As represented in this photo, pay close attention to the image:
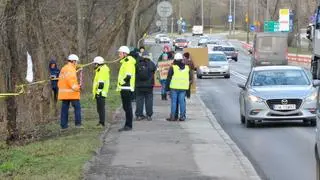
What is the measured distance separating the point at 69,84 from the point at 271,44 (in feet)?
111

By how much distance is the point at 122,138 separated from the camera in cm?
1488

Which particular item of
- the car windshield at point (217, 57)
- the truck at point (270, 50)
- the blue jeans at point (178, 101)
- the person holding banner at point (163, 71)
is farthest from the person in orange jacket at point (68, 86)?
the truck at point (270, 50)

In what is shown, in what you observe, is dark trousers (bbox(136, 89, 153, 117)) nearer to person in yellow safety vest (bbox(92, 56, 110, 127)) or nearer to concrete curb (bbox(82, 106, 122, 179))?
concrete curb (bbox(82, 106, 122, 179))

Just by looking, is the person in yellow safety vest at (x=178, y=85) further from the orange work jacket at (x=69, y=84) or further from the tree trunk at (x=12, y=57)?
the tree trunk at (x=12, y=57)

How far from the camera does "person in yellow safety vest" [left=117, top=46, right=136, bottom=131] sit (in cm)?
1609

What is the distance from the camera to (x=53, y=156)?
12.0m

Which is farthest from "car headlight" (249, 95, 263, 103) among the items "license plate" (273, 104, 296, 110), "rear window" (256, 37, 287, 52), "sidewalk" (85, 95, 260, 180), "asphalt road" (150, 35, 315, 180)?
"rear window" (256, 37, 287, 52)

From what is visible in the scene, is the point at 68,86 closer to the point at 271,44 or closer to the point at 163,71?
the point at 163,71

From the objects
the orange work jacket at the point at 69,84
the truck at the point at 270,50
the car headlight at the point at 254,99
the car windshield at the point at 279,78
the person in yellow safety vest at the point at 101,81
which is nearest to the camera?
the orange work jacket at the point at 69,84

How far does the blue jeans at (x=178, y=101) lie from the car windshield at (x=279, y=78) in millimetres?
1795

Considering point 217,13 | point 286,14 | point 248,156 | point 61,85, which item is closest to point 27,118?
point 61,85

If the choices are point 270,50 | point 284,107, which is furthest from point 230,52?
point 284,107

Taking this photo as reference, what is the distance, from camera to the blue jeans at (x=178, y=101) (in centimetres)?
1880

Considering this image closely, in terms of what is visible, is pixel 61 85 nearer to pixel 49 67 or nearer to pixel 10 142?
pixel 10 142
